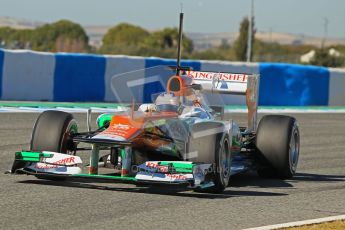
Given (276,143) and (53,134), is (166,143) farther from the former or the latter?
(276,143)

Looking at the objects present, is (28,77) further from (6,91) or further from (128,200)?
(128,200)

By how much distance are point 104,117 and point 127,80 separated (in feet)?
1.57

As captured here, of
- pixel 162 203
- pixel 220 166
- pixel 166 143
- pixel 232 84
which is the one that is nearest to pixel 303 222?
pixel 162 203

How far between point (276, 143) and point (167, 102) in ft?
4.95

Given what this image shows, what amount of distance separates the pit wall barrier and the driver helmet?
12488mm

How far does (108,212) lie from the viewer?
25.7ft

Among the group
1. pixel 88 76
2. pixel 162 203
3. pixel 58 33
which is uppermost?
pixel 58 33

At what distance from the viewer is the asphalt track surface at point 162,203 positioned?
743cm

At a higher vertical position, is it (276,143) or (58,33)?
(58,33)

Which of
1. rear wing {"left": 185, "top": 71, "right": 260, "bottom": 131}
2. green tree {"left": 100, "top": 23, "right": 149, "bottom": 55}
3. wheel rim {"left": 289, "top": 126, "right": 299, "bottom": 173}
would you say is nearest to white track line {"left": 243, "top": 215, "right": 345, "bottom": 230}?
wheel rim {"left": 289, "top": 126, "right": 299, "bottom": 173}

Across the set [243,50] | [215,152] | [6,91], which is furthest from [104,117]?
[243,50]

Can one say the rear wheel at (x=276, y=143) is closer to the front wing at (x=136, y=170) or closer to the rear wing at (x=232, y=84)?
the rear wing at (x=232, y=84)

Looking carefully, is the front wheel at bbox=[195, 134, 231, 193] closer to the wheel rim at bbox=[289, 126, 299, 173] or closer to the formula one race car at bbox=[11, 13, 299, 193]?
the formula one race car at bbox=[11, 13, 299, 193]

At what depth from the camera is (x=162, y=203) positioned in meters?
8.53
